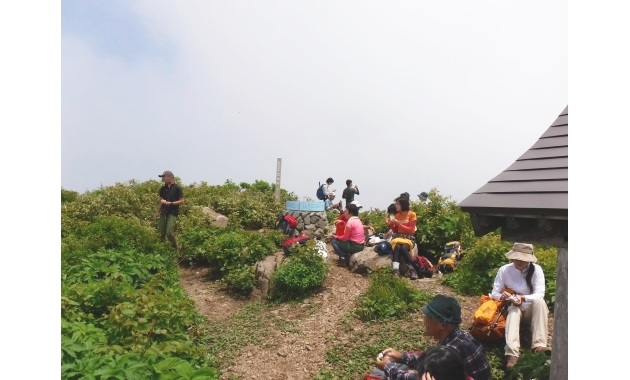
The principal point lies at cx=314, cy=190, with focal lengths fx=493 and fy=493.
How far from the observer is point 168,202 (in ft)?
35.2

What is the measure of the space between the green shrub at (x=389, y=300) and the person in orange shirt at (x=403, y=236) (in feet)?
3.15

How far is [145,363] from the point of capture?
4777 mm

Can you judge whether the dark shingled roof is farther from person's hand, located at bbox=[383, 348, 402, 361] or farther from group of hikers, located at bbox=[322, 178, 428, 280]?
group of hikers, located at bbox=[322, 178, 428, 280]

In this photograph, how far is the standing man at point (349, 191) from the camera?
648 inches

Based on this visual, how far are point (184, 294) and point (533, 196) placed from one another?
23.2 feet

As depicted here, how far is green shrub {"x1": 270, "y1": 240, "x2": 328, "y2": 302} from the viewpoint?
8844 millimetres

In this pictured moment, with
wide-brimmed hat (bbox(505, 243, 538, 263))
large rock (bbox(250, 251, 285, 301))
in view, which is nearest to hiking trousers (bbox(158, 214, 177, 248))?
large rock (bbox(250, 251, 285, 301))

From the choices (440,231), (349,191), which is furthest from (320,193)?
(440,231)

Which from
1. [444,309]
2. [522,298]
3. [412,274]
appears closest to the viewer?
[444,309]

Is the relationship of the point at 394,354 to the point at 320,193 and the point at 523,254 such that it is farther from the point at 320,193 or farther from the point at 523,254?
the point at 320,193

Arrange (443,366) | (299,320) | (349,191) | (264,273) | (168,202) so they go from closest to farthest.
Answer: (443,366) → (299,320) → (264,273) → (168,202) → (349,191)

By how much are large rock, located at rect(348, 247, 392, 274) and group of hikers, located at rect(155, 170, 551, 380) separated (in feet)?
0.87

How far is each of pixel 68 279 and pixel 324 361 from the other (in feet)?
13.9

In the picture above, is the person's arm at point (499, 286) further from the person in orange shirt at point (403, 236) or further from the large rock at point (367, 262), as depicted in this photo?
the large rock at point (367, 262)
